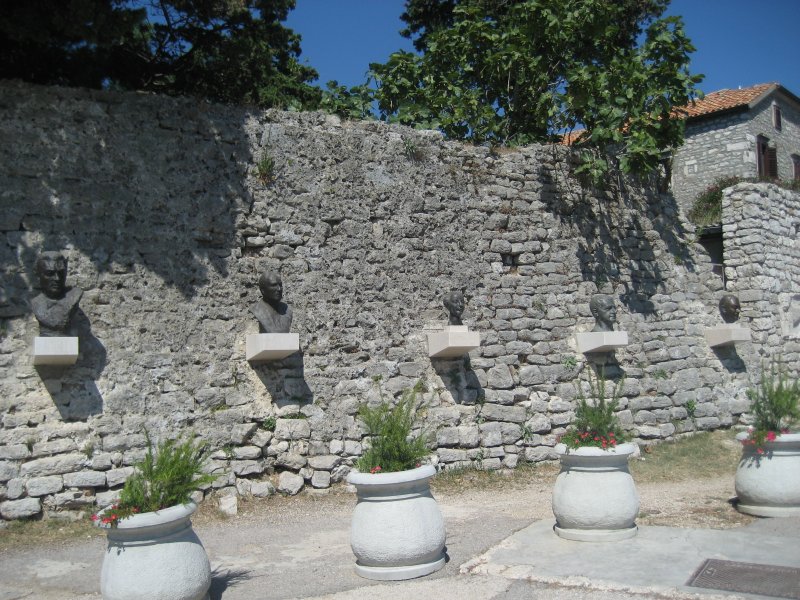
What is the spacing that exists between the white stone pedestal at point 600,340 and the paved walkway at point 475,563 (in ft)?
12.2

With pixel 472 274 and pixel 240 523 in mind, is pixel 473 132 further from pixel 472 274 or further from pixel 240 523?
pixel 240 523

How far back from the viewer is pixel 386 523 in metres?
5.19

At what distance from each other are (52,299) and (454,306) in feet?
14.6

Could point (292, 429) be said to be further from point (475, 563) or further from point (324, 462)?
point (475, 563)

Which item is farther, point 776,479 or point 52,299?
point 52,299

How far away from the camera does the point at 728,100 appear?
1894 cm

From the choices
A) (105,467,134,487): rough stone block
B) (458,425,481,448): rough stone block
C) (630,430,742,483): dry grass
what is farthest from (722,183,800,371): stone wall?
(105,467,134,487): rough stone block

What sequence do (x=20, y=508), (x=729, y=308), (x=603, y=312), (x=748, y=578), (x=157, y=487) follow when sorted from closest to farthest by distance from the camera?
(x=157, y=487), (x=748, y=578), (x=20, y=508), (x=603, y=312), (x=729, y=308)

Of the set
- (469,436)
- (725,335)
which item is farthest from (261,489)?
(725,335)

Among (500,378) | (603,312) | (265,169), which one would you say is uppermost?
(265,169)

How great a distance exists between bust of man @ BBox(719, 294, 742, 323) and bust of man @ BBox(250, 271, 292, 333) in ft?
23.8

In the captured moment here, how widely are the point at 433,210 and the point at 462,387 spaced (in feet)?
7.45

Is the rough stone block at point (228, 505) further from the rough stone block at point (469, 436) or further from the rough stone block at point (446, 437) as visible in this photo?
the rough stone block at point (469, 436)

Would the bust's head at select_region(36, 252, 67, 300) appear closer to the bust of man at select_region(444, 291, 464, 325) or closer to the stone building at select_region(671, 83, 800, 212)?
the bust of man at select_region(444, 291, 464, 325)
